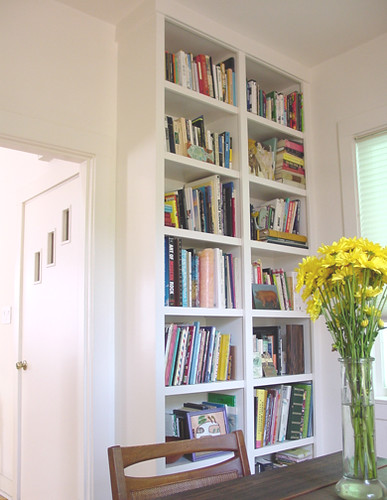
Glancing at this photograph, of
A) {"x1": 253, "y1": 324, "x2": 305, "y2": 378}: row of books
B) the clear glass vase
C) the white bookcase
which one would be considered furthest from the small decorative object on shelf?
{"x1": 253, "y1": 324, "x2": 305, "y2": 378}: row of books

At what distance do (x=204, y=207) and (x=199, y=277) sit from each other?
37cm

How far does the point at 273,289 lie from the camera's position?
3004 millimetres

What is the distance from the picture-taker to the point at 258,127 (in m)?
3.12

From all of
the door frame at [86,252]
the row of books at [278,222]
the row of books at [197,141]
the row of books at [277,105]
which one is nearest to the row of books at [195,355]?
the door frame at [86,252]

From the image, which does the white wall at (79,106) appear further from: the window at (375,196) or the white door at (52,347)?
the window at (375,196)

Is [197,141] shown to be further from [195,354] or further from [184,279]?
[195,354]

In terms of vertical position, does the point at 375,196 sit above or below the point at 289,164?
below

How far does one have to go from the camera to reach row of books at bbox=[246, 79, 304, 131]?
3031 millimetres

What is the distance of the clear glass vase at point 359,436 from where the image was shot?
1.20 m

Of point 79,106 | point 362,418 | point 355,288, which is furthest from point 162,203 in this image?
point 362,418

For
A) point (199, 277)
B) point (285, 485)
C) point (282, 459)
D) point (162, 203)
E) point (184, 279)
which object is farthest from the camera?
point (282, 459)

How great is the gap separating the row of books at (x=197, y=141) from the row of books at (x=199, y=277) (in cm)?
46

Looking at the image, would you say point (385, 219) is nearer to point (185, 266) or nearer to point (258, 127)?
point (258, 127)

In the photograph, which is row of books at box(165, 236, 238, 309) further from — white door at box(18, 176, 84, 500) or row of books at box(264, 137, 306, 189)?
row of books at box(264, 137, 306, 189)
